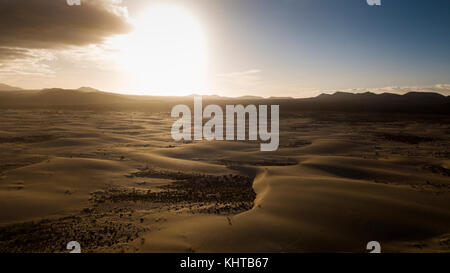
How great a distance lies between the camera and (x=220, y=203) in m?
7.25

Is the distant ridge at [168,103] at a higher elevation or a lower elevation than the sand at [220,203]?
higher

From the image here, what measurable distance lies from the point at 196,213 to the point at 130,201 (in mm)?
2243

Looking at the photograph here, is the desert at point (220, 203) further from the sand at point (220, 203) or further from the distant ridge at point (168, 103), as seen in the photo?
the distant ridge at point (168, 103)

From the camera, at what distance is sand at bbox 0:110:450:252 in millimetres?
4914

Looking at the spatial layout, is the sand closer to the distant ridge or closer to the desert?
the desert

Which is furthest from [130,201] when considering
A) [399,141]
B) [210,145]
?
[399,141]

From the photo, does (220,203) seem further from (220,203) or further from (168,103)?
(168,103)

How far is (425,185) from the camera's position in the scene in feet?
28.0

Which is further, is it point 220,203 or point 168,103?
point 168,103

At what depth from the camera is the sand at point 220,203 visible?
16.1 feet

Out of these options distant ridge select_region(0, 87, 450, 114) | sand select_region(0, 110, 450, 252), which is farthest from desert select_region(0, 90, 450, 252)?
distant ridge select_region(0, 87, 450, 114)

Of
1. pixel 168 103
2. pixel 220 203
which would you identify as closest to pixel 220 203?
pixel 220 203

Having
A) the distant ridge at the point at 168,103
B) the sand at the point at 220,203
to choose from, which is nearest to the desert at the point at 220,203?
the sand at the point at 220,203

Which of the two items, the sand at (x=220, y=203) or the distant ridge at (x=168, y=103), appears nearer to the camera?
the sand at (x=220, y=203)
